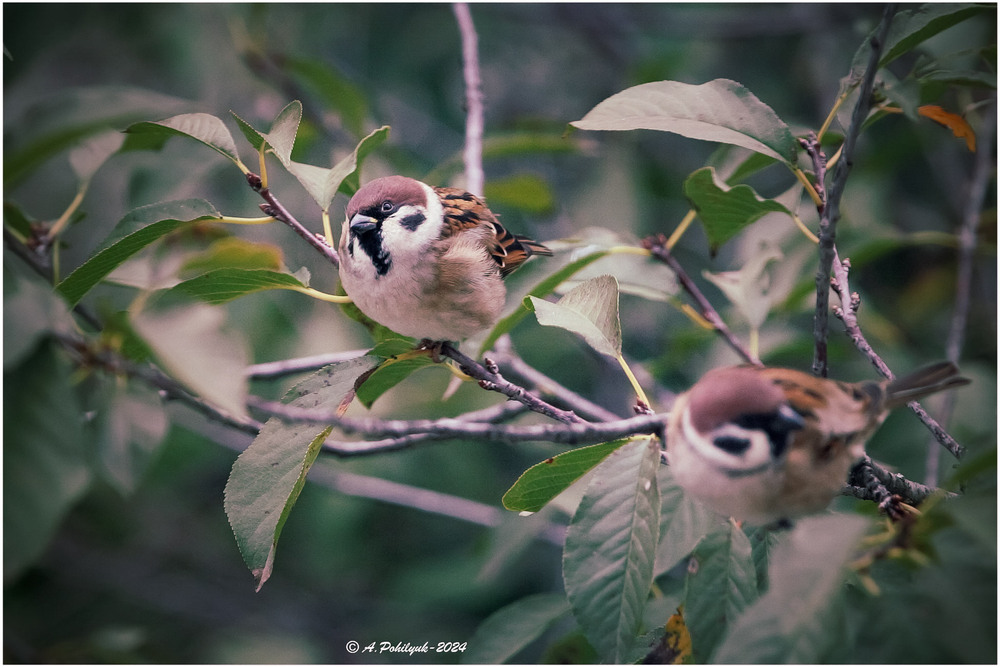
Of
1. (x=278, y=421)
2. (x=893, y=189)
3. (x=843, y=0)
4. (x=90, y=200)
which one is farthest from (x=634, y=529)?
(x=893, y=189)

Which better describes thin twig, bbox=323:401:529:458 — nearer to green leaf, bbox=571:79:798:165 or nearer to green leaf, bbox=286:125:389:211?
green leaf, bbox=286:125:389:211

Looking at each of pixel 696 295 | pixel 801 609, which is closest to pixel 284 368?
pixel 696 295

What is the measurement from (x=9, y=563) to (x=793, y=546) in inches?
55.2

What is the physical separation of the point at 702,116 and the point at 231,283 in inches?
48.6

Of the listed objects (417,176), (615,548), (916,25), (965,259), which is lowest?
(417,176)

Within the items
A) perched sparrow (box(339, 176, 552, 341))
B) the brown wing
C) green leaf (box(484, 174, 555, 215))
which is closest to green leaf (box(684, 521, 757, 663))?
perched sparrow (box(339, 176, 552, 341))

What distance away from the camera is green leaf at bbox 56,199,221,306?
4.97ft

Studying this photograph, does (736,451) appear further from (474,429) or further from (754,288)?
(754,288)

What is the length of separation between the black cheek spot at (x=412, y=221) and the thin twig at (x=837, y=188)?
3.91 feet

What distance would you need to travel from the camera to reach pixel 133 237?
1531mm

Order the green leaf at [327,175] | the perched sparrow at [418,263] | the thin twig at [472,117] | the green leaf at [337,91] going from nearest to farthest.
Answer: the green leaf at [327,175]
the perched sparrow at [418,263]
the thin twig at [472,117]
the green leaf at [337,91]

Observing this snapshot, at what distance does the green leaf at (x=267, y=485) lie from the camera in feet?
4.83

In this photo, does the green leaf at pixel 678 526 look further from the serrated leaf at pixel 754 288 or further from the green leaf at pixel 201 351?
the green leaf at pixel 201 351

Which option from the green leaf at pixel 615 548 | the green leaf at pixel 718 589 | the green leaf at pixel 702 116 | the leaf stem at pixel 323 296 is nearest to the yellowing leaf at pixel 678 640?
the green leaf at pixel 718 589
